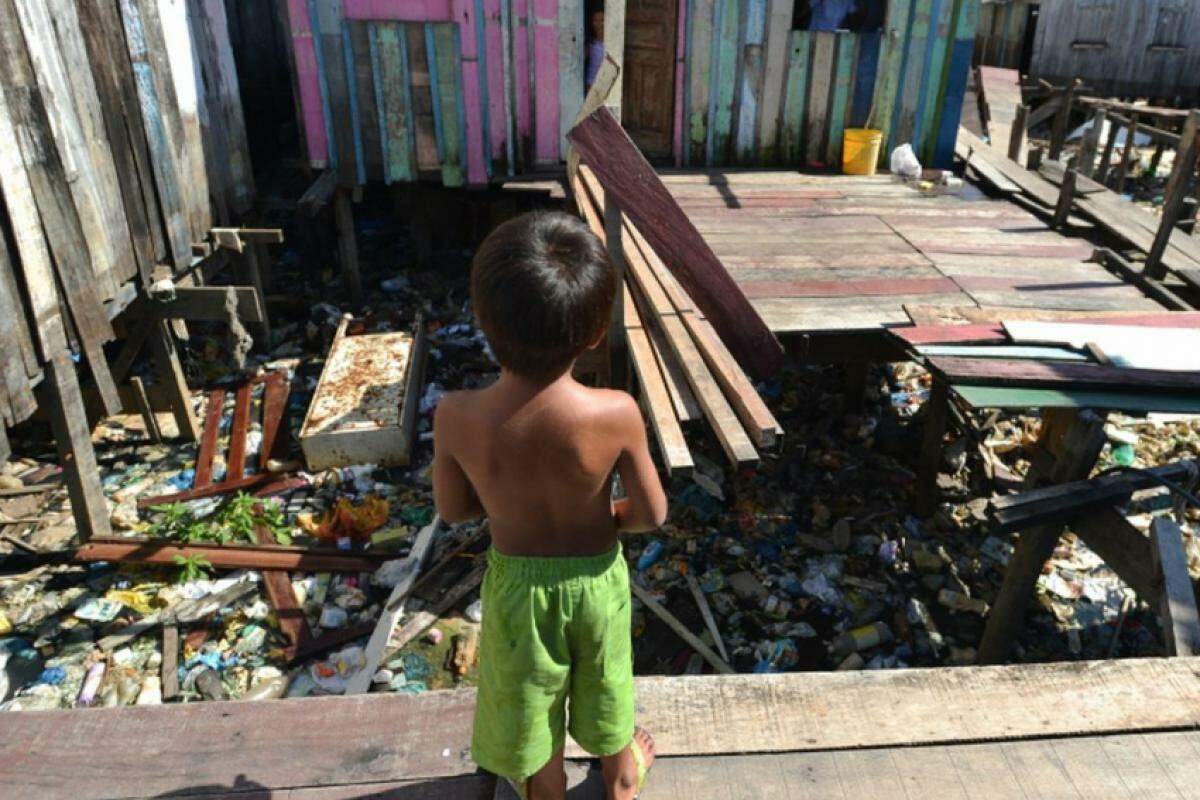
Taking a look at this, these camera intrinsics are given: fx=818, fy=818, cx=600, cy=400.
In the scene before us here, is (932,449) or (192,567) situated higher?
(932,449)

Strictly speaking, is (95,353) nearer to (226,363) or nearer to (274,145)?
(226,363)

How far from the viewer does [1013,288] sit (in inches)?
199

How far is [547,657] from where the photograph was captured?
1859 millimetres

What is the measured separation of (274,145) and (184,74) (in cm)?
415

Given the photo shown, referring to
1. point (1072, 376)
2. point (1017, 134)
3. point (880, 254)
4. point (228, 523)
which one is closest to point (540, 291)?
point (1072, 376)

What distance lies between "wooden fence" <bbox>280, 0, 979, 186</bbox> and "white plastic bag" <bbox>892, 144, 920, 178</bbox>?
45 centimetres

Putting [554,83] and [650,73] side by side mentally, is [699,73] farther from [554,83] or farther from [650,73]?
[554,83]

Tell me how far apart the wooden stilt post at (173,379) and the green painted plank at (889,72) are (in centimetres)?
680

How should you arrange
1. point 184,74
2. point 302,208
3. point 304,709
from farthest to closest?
point 302,208 → point 184,74 → point 304,709

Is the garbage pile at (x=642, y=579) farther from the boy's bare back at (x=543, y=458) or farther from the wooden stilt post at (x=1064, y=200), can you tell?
the boy's bare back at (x=543, y=458)

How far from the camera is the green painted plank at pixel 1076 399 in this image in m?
3.61

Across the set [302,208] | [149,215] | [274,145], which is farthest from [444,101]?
[274,145]

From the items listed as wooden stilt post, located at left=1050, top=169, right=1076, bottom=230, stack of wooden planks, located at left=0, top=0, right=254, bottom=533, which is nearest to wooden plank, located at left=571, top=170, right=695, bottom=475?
stack of wooden planks, located at left=0, top=0, right=254, bottom=533

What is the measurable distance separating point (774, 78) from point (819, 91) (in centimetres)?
47
